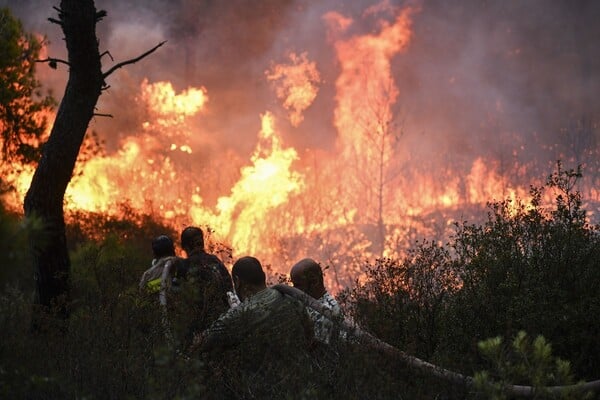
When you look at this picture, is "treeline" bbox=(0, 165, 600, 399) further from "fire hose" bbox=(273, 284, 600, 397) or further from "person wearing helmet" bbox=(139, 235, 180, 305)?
"person wearing helmet" bbox=(139, 235, 180, 305)

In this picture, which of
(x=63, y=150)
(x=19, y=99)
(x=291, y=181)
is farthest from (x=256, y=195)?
(x=63, y=150)

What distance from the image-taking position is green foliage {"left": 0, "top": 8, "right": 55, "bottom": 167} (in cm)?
1619

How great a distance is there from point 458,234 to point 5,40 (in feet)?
45.2

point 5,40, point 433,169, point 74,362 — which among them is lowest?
point 74,362

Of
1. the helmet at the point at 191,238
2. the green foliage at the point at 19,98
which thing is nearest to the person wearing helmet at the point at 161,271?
the helmet at the point at 191,238

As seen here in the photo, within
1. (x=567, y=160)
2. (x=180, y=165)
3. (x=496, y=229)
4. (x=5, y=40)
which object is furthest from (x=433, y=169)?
(x=496, y=229)

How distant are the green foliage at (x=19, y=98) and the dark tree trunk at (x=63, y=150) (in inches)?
389

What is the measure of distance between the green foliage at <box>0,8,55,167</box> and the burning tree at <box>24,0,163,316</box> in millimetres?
9887

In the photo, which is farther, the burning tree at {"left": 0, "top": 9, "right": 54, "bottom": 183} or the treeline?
the burning tree at {"left": 0, "top": 9, "right": 54, "bottom": 183}

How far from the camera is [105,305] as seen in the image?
21.7 ft

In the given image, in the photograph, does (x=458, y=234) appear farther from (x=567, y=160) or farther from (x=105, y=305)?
(x=567, y=160)

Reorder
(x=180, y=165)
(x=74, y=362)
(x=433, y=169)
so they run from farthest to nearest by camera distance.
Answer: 1. (x=433, y=169)
2. (x=180, y=165)
3. (x=74, y=362)

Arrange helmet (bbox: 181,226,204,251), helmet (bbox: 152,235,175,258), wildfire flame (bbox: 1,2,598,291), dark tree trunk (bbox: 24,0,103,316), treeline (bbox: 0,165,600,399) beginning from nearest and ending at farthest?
treeline (bbox: 0,165,600,399) → helmet (bbox: 181,226,204,251) → helmet (bbox: 152,235,175,258) → dark tree trunk (bbox: 24,0,103,316) → wildfire flame (bbox: 1,2,598,291)

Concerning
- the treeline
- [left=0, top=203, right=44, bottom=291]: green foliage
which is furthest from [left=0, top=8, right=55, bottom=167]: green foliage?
[left=0, top=203, right=44, bottom=291]: green foliage
